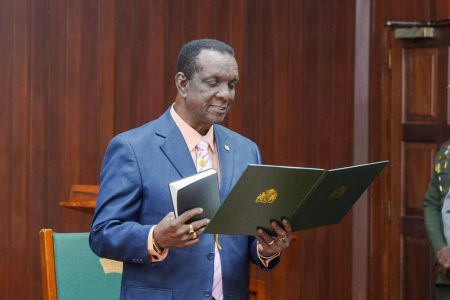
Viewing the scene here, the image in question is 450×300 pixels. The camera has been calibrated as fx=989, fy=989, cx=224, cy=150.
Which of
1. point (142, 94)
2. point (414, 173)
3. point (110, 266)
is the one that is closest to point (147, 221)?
point (110, 266)

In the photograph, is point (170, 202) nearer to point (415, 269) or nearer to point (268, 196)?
point (268, 196)

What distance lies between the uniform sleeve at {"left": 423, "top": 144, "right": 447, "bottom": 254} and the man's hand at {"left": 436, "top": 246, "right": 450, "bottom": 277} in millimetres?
56

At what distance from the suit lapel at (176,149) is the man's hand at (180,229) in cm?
22

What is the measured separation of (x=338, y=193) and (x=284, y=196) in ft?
0.75

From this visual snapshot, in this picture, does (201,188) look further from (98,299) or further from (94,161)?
(94,161)

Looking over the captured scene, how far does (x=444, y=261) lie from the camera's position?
14.5ft

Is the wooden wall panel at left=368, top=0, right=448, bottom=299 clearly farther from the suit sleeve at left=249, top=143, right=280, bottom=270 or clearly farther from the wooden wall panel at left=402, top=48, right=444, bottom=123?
the suit sleeve at left=249, top=143, right=280, bottom=270

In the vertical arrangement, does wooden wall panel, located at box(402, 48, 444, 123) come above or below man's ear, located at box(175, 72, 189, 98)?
above

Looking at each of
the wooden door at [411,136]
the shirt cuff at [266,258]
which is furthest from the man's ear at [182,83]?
the wooden door at [411,136]

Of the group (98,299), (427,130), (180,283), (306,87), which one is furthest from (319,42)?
(180,283)

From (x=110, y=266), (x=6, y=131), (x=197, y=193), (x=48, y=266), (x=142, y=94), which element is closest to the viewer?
(x=197, y=193)

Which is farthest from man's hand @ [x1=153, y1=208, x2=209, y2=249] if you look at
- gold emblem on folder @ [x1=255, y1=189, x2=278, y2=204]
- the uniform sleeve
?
the uniform sleeve

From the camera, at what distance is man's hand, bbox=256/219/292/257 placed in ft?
8.74

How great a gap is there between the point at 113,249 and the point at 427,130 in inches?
129
